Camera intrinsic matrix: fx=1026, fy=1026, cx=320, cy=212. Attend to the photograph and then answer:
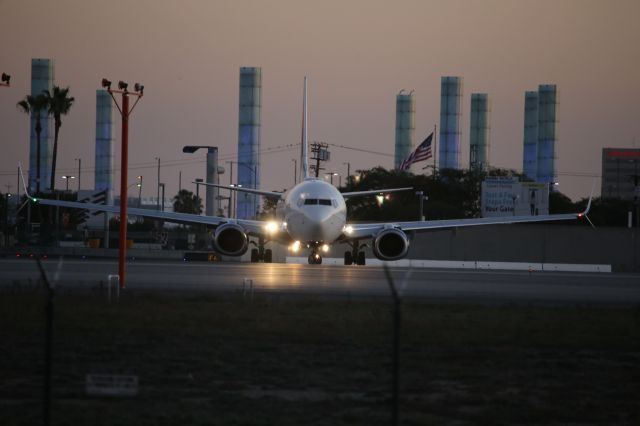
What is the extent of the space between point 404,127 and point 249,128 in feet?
106

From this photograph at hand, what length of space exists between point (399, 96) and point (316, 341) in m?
121

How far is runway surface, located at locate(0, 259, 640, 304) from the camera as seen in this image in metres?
26.1

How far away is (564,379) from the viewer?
13945 mm

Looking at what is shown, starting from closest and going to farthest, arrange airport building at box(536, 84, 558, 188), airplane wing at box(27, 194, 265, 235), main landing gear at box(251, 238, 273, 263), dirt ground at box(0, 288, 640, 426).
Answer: dirt ground at box(0, 288, 640, 426)
airplane wing at box(27, 194, 265, 235)
main landing gear at box(251, 238, 273, 263)
airport building at box(536, 84, 558, 188)

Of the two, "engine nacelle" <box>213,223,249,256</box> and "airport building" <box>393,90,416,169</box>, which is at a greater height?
"airport building" <box>393,90,416,169</box>

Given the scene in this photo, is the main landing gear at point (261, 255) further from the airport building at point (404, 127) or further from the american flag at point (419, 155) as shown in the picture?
the airport building at point (404, 127)

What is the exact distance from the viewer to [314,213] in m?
41.5

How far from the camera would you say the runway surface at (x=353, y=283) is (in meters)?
26.1

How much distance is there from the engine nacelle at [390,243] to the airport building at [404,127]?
88.7 m

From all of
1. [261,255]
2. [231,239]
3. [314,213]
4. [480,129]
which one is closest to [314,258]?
[231,239]

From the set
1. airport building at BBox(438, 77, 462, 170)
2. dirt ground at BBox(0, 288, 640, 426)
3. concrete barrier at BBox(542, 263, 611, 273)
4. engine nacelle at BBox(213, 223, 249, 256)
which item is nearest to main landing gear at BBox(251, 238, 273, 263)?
engine nacelle at BBox(213, 223, 249, 256)

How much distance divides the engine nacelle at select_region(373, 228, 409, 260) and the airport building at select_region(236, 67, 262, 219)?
63.3m

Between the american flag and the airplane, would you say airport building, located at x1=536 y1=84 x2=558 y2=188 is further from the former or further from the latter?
the airplane

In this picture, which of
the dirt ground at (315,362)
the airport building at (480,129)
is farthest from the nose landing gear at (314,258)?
the airport building at (480,129)
